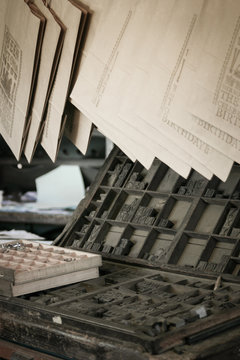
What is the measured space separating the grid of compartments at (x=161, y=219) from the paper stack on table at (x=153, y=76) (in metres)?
0.54

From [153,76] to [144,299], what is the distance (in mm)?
885

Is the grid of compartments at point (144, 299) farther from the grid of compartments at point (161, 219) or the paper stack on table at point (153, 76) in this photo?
the paper stack on table at point (153, 76)

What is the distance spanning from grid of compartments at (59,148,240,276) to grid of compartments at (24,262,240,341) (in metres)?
0.14

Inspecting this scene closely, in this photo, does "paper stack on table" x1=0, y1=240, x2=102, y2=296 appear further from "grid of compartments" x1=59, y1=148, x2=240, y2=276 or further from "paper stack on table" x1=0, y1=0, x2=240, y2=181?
"paper stack on table" x1=0, y1=0, x2=240, y2=181

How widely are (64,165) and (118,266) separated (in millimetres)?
3884

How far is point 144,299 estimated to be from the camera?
8.00 feet

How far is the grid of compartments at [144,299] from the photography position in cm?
211

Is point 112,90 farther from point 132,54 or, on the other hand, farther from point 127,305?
point 127,305

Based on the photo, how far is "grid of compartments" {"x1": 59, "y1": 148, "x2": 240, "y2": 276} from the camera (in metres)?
2.84

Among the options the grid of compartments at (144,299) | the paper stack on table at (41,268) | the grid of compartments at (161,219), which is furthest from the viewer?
the grid of compartments at (161,219)

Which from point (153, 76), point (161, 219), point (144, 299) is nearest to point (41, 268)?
point (144, 299)

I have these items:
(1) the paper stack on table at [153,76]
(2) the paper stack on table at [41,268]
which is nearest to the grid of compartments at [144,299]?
(2) the paper stack on table at [41,268]

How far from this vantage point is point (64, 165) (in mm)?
6848

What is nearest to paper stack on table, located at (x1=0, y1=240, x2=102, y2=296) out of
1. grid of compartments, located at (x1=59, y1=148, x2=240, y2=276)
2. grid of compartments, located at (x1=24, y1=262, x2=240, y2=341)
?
grid of compartments, located at (x1=24, y1=262, x2=240, y2=341)
